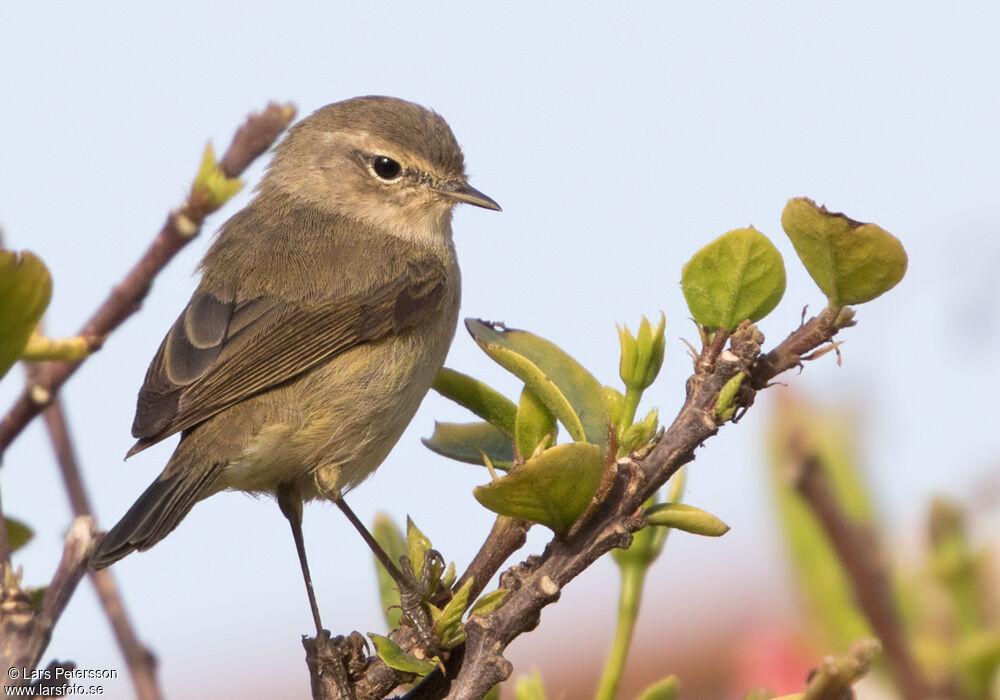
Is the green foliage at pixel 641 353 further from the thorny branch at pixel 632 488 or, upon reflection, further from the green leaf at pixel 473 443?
the green leaf at pixel 473 443

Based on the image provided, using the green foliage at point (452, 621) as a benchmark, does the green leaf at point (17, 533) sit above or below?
above

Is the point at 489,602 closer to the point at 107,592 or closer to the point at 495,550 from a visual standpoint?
the point at 495,550

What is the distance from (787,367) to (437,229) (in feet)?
9.02

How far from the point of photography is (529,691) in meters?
1.86

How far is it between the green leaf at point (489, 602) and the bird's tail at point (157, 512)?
92 centimetres

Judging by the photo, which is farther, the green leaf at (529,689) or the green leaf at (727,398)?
the green leaf at (529,689)

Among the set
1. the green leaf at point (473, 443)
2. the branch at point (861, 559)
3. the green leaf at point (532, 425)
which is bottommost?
the branch at point (861, 559)

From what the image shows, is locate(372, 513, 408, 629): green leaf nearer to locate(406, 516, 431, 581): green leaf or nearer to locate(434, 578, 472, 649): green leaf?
locate(406, 516, 431, 581): green leaf

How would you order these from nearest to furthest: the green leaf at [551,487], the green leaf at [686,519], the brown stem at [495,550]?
the green leaf at [551,487]
the green leaf at [686,519]
the brown stem at [495,550]

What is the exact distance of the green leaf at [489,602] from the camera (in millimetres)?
1793

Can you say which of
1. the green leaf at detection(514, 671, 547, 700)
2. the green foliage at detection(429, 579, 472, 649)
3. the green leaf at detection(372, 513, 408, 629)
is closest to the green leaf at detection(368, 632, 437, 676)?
the green foliage at detection(429, 579, 472, 649)

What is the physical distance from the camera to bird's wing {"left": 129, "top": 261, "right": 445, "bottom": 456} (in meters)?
3.36

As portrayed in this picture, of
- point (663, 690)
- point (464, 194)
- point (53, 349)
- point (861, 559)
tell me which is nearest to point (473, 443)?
point (663, 690)

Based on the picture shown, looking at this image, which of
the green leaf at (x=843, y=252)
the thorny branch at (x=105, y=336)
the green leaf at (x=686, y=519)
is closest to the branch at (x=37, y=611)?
the thorny branch at (x=105, y=336)
